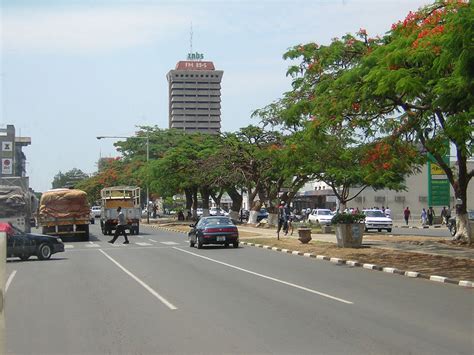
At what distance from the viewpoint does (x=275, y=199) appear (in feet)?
176

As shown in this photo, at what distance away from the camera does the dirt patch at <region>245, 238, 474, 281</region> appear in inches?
674

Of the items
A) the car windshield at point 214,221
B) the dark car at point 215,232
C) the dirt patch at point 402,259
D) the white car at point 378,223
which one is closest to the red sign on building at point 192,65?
the white car at point 378,223

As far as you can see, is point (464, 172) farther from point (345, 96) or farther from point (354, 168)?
point (354, 168)

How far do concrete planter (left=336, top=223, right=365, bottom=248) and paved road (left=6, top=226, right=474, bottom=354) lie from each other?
22.4ft

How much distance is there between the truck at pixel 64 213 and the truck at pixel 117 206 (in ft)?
16.0

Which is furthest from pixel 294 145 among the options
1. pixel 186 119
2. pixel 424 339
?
pixel 186 119

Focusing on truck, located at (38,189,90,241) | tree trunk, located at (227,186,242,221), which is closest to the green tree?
tree trunk, located at (227,186,242,221)

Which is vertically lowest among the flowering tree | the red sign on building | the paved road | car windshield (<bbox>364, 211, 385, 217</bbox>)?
the paved road

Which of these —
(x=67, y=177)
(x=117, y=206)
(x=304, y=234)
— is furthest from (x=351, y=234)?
(x=67, y=177)

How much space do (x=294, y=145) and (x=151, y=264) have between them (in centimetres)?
1108

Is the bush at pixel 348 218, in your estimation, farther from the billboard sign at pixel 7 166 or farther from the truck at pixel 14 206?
the billboard sign at pixel 7 166

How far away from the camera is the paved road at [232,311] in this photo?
835cm

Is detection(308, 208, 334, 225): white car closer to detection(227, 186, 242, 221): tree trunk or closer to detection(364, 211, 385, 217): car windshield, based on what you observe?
detection(227, 186, 242, 221): tree trunk

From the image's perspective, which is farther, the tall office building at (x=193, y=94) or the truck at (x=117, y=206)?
the tall office building at (x=193, y=94)
